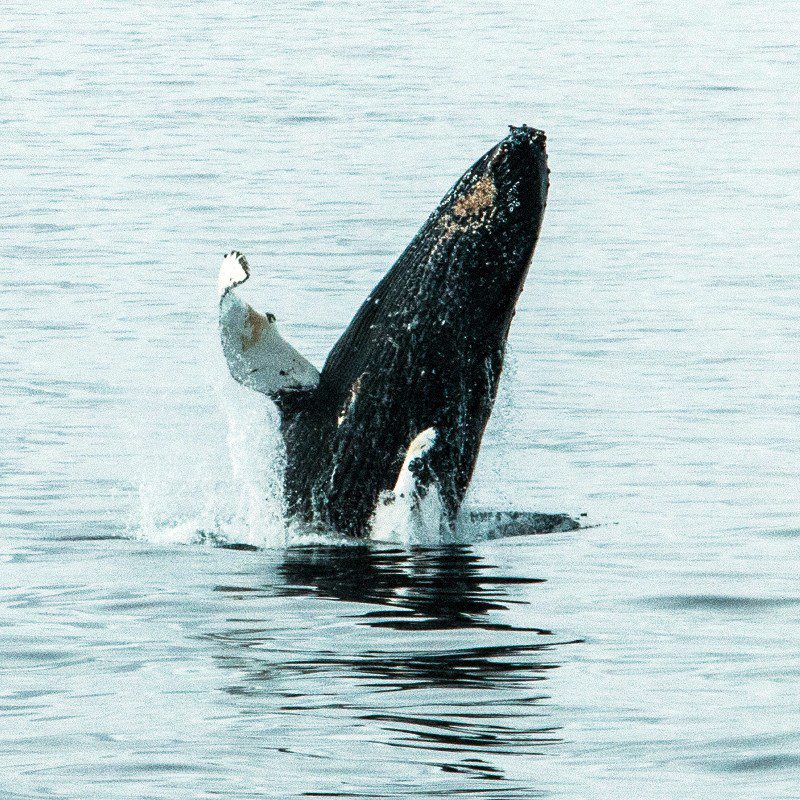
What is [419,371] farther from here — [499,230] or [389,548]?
[389,548]

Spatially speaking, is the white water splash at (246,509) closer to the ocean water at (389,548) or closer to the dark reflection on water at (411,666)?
the ocean water at (389,548)

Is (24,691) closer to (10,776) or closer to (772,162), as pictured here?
(10,776)

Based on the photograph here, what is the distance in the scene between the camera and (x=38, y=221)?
1334 inches

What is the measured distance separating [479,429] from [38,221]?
65.5 ft

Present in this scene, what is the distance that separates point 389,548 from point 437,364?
128 cm

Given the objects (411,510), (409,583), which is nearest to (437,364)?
(411,510)

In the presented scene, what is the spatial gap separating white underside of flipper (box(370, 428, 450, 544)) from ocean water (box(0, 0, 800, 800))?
299 millimetres

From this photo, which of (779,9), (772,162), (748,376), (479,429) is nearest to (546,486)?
(479,429)

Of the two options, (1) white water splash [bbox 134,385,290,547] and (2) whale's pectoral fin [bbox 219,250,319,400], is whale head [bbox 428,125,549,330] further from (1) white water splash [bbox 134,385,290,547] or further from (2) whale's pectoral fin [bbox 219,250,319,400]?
(1) white water splash [bbox 134,385,290,547]

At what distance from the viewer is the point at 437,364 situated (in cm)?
1494

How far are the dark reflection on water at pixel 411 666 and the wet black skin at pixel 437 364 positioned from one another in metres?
0.73

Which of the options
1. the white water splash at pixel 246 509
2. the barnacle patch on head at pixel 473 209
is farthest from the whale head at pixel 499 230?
the white water splash at pixel 246 509

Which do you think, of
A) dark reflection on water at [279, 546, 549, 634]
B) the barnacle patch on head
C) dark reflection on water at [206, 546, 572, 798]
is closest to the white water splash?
dark reflection on water at [279, 546, 549, 634]

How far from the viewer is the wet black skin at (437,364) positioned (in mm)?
14953
